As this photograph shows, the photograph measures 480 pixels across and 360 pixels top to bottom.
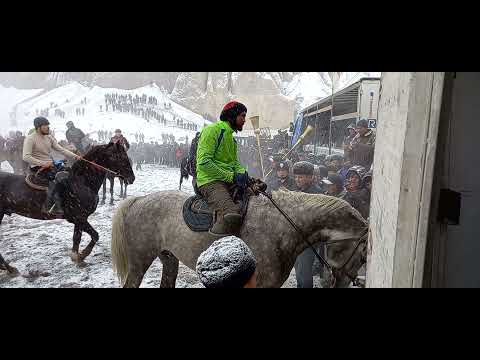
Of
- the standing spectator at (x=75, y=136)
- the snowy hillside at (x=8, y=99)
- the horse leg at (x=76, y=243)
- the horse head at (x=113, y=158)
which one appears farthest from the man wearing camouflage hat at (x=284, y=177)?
the snowy hillside at (x=8, y=99)

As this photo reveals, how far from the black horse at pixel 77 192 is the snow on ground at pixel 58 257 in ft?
0.58

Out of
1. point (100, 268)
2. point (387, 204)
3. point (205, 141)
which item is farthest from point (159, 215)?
point (387, 204)

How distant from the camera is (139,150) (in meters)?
6.04

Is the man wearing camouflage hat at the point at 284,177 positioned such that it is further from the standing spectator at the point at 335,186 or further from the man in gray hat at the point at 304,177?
the standing spectator at the point at 335,186

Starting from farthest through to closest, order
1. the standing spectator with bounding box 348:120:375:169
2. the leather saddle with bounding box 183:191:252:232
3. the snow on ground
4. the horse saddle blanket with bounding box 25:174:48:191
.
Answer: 1. the standing spectator with bounding box 348:120:375:169
2. the snow on ground
3. the horse saddle blanket with bounding box 25:174:48:191
4. the leather saddle with bounding box 183:191:252:232

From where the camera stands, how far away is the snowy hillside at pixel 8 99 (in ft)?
17.8

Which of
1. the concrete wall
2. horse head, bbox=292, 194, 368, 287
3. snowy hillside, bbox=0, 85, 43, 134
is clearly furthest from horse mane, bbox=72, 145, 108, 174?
the concrete wall

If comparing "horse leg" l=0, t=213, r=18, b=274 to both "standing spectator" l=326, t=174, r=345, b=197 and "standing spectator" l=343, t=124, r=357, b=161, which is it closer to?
"standing spectator" l=326, t=174, r=345, b=197

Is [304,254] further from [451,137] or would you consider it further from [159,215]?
[451,137]

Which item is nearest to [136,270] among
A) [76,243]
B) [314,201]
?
[76,243]

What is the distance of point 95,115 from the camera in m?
5.94

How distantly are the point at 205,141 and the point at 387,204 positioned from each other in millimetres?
2105

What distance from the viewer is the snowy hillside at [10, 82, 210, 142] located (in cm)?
570
